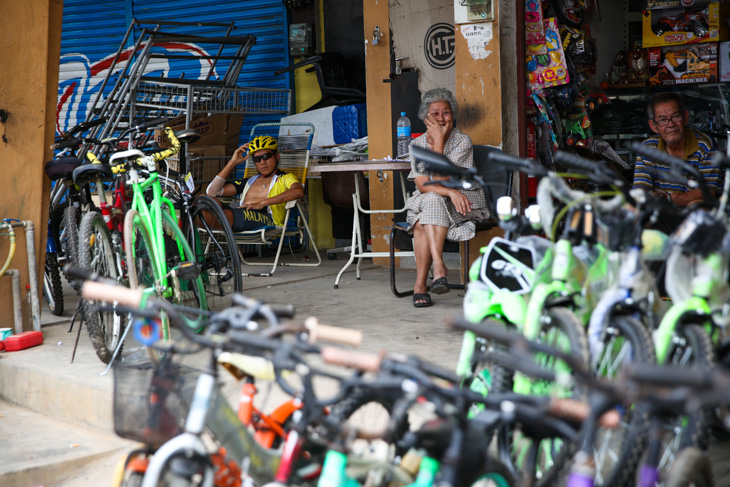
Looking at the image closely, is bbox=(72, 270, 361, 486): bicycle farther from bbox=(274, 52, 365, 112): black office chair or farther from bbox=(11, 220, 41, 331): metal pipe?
bbox=(274, 52, 365, 112): black office chair

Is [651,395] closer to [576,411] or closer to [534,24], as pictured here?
[576,411]

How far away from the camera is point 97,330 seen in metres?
3.60

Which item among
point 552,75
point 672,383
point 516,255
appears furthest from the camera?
point 552,75

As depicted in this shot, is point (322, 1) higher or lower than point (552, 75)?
higher

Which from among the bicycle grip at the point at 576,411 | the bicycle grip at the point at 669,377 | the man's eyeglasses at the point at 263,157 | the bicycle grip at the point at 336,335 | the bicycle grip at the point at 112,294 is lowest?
the bicycle grip at the point at 576,411

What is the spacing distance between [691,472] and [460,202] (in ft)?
10.4

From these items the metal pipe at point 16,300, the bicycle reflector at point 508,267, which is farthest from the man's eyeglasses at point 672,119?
the metal pipe at point 16,300

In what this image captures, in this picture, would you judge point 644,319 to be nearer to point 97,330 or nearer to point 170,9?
point 97,330

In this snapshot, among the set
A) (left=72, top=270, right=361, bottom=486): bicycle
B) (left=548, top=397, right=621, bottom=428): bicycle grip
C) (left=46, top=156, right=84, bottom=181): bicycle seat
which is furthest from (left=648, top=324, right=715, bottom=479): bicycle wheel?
(left=46, top=156, right=84, bottom=181): bicycle seat

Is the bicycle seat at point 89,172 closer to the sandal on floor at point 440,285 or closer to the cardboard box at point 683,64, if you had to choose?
the sandal on floor at point 440,285

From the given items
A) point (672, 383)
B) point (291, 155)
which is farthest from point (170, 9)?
point (672, 383)

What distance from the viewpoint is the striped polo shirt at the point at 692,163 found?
400cm

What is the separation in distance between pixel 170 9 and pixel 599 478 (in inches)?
314

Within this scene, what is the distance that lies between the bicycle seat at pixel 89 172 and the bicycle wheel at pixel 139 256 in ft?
1.37
